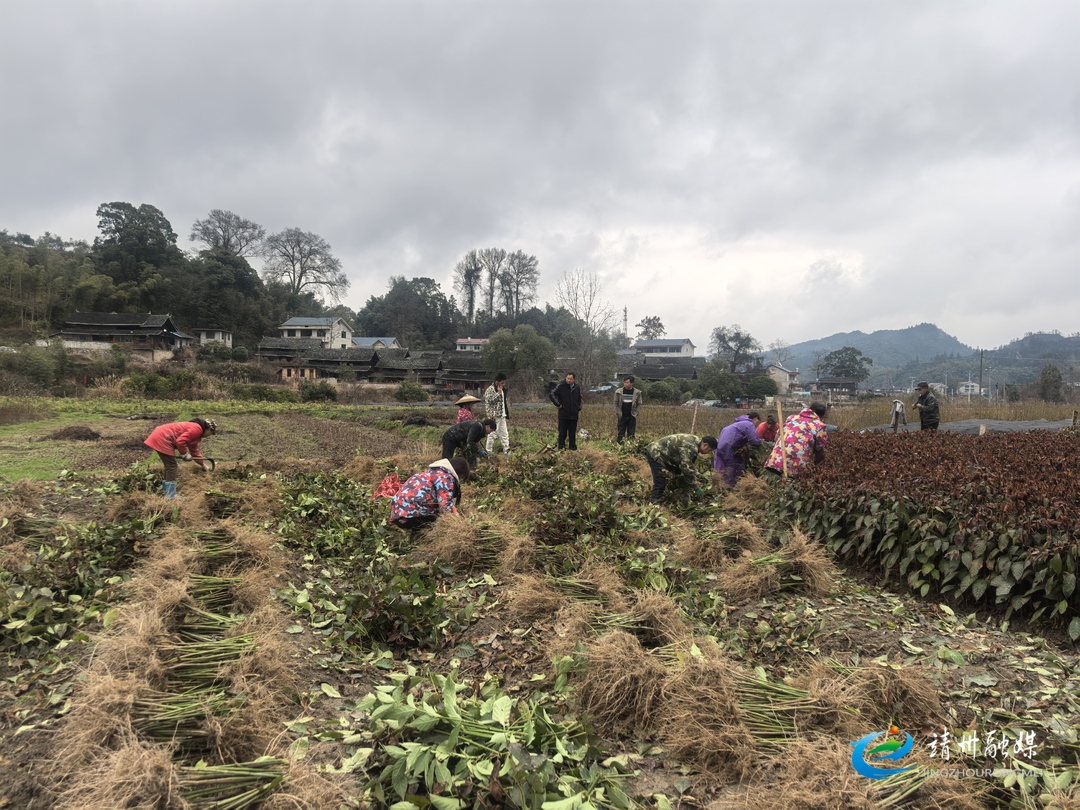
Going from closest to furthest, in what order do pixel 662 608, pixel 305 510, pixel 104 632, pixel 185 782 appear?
pixel 185 782
pixel 104 632
pixel 662 608
pixel 305 510

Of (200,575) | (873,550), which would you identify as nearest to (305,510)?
(200,575)

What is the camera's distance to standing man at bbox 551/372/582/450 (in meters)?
10.5

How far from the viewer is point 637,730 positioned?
9.17 ft

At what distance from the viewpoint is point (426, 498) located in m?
5.58

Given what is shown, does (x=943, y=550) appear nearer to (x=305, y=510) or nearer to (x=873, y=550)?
(x=873, y=550)

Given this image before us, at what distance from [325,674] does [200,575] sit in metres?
1.43

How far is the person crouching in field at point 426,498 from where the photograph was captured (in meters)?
5.54

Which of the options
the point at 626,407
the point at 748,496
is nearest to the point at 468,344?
the point at 626,407

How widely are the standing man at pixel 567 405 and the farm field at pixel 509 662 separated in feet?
14.4

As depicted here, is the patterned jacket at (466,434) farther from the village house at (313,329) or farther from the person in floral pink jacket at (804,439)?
the village house at (313,329)

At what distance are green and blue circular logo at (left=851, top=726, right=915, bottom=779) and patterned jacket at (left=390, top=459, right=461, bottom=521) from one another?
3.79m

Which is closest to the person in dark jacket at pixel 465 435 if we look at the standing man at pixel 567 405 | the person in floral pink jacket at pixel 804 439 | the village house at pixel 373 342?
the standing man at pixel 567 405

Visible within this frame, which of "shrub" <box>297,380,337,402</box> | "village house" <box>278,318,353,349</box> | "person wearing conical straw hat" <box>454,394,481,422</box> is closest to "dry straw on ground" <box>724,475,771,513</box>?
"person wearing conical straw hat" <box>454,394,481,422</box>

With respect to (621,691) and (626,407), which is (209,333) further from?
(621,691)
